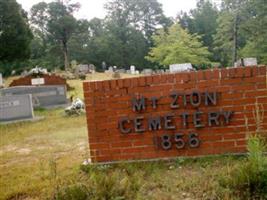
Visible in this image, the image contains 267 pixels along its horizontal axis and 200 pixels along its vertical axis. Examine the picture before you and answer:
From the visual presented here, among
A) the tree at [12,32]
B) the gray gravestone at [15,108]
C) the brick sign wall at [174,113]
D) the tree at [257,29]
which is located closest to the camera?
the brick sign wall at [174,113]

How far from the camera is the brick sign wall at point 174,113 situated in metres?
4.84

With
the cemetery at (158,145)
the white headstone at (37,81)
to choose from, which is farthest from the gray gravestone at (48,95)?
the cemetery at (158,145)

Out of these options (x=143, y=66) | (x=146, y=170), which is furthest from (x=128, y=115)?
(x=143, y=66)

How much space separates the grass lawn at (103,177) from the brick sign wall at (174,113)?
22 centimetres

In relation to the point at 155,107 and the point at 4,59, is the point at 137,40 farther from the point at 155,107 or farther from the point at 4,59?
the point at 155,107

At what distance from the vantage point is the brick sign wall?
4.84 m

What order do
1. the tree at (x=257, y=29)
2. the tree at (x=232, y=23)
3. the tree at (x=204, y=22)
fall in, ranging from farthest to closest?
the tree at (x=204, y=22) → the tree at (x=232, y=23) → the tree at (x=257, y=29)

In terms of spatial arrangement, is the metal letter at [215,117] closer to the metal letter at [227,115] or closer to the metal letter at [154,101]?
the metal letter at [227,115]

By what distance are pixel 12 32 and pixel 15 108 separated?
27269 mm

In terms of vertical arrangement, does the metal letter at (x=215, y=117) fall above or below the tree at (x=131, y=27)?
below

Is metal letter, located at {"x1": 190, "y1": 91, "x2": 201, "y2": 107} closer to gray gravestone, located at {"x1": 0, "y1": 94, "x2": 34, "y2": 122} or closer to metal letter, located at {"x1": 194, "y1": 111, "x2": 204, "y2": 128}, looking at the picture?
metal letter, located at {"x1": 194, "y1": 111, "x2": 204, "y2": 128}

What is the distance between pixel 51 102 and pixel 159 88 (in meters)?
12.7

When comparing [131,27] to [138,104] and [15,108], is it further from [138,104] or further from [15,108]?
[138,104]

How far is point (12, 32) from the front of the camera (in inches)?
1516
